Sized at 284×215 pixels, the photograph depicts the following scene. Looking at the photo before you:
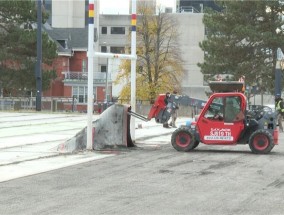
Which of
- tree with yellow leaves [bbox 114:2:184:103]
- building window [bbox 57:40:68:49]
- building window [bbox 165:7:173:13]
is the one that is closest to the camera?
tree with yellow leaves [bbox 114:2:184:103]

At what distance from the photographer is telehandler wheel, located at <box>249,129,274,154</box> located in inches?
688

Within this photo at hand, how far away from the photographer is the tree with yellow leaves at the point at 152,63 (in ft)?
229

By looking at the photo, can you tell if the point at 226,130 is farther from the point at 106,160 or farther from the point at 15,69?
the point at 15,69

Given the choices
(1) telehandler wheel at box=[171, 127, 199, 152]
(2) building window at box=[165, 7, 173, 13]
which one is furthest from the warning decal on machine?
(2) building window at box=[165, 7, 173, 13]

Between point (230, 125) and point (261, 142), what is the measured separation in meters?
1.00

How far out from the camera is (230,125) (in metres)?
17.8

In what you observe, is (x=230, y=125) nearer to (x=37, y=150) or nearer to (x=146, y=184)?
(x=37, y=150)

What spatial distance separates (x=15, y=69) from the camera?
55.8m

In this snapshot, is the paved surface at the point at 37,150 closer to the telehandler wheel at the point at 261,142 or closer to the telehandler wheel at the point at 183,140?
the telehandler wheel at the point at 183,140

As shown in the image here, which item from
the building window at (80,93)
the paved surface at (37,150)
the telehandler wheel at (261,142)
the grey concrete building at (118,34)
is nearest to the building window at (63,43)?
the grey concrete building at (118,34)

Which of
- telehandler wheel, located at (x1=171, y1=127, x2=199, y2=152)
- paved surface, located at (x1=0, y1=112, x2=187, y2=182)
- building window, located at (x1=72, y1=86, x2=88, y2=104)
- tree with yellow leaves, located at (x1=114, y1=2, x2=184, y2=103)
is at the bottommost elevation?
paved surface, located at (x1=0, y1=112, x2=187, y2=182)

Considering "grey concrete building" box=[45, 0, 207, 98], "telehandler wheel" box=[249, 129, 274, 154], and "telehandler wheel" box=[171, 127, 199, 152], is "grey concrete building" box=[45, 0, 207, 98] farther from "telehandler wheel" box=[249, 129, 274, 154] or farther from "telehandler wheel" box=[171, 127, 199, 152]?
"telehandler wheel" box=[249, 129, 274, 154]

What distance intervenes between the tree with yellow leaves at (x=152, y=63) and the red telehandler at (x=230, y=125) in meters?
50.3

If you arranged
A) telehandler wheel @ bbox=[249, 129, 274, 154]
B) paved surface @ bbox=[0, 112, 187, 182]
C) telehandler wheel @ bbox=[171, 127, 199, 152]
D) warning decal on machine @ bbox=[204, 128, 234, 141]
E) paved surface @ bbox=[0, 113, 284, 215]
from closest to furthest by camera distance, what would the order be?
paved surface @ bbox=[0, 113, 284, 215] → paved surface @ bbox=[0, 112, 187, 182] → telehandler wheel @ bbox=[249, 129, 274, 154] → warning decal on machine @ bbox=[204, 128, 234, 141] → telehandler wheel @ bbox=[171, 127, 199, 152]
